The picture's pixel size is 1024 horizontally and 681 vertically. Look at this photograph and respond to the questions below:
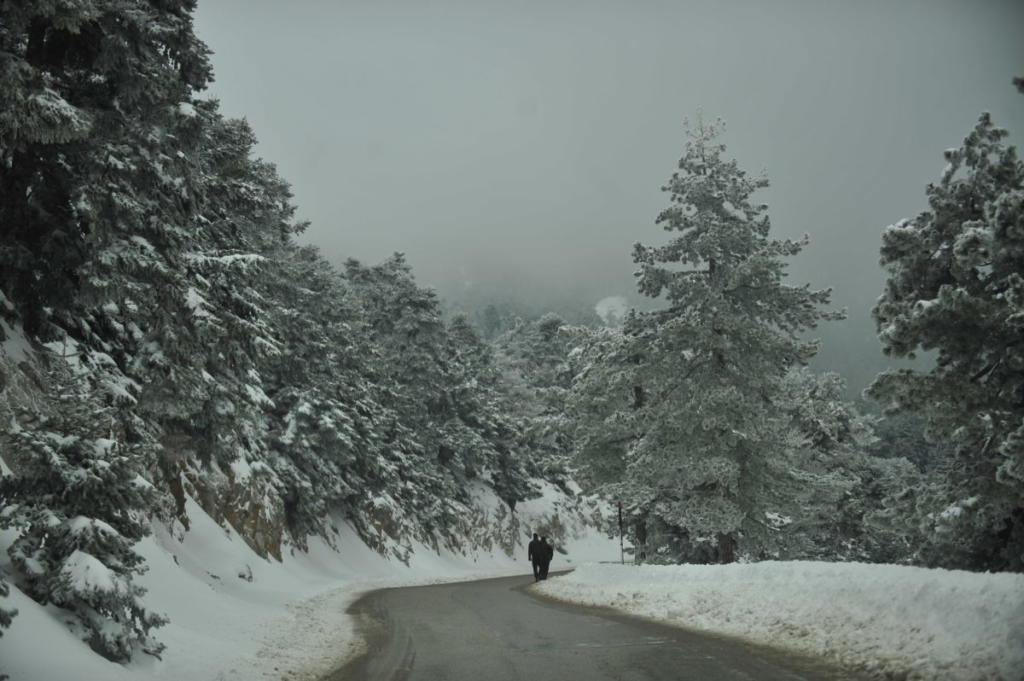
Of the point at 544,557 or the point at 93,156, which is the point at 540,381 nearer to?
the point at 544,557

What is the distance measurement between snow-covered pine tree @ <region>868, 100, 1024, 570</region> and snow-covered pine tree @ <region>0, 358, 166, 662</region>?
10606mm

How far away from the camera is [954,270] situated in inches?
436

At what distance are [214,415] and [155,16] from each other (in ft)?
26.0

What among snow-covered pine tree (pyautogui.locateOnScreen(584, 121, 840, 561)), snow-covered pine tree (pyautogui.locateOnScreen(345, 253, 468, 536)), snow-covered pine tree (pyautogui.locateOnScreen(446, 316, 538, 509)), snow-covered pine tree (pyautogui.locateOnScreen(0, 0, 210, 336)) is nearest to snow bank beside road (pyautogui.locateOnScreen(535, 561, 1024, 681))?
snow-covered pine tree (pyautogui.locateOnScreen(584, 121, 840, 561))

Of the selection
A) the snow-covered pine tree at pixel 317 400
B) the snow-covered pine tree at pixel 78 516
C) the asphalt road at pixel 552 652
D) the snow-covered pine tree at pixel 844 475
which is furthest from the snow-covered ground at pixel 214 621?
the snow-covered pine tree at pixel 844 475

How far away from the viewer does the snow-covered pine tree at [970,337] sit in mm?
9906

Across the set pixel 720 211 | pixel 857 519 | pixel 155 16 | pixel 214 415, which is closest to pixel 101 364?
pixel 214 415

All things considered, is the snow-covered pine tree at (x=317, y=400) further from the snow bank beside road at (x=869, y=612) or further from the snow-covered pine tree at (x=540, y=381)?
the snow-covered pine tree at (x=540, y=381)

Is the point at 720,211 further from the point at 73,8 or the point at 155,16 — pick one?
the point at 73,8

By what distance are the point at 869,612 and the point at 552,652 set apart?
4357mm

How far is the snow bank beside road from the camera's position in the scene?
24.1ft

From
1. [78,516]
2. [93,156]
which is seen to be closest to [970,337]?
[78,516]

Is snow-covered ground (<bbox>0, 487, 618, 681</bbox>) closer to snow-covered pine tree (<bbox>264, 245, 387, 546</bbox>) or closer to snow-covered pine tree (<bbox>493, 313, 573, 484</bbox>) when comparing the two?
snow-covered pine tree (<bbox>264, 245, 387, 546</bbox>)

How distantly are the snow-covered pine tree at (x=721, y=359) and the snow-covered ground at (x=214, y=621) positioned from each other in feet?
33.2
